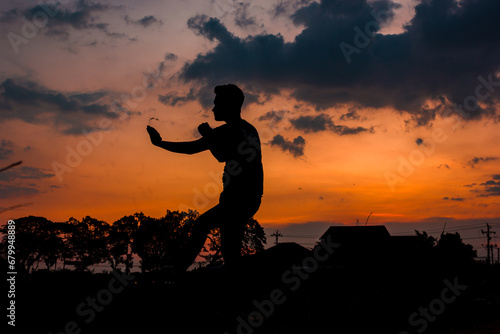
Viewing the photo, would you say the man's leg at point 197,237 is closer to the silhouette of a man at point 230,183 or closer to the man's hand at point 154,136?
the silhouette of a man at point 230,183

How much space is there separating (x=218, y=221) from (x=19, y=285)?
2585 millimetres

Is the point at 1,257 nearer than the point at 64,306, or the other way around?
the point at 64,306

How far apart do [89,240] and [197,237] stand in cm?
8279

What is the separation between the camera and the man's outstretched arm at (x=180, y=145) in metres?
5.00

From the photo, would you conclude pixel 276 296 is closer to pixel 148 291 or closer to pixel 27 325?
pixel 148 291

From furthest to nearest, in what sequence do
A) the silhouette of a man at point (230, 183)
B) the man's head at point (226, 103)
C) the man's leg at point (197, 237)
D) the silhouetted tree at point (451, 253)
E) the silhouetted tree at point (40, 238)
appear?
the silhouetted tree at point (40, 238) < the silhouetted tree at point (451, 253) < the man's head at point (226, 103) < the silhouette of a man at point (230, 183) < the man's leg at point (197, 237)

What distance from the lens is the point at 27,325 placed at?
423 centimetres

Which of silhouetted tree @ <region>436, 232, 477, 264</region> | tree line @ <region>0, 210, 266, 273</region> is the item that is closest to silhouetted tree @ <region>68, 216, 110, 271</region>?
tree line @ <region>0, 210, 266, 273</region>

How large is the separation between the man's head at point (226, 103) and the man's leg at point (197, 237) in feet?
3.60

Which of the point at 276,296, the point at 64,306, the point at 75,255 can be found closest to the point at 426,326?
the point at 276,296

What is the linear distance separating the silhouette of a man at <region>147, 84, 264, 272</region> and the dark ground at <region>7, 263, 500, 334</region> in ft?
1.18

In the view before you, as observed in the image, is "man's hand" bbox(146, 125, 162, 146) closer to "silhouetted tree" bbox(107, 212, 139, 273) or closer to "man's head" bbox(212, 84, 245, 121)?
"man's head" bbox(212, 84, 245, 121)

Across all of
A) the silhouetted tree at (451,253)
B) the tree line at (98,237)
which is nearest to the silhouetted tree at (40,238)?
the tree line at (98,237)

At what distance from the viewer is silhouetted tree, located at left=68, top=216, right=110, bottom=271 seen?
80.9 metres
